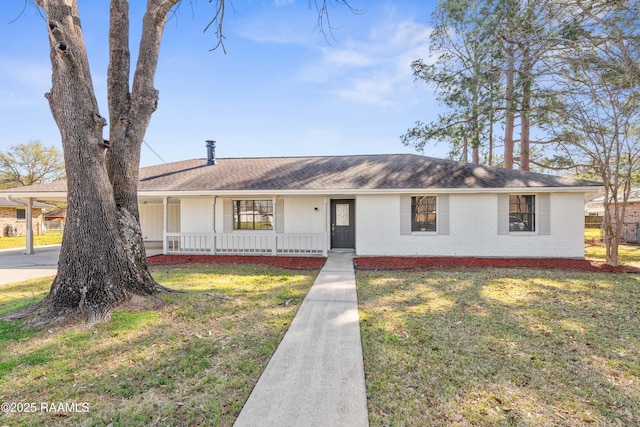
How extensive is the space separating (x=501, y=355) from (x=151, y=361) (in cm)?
423

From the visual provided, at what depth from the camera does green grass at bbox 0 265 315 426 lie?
244 centimetres

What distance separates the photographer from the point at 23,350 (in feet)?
11.4

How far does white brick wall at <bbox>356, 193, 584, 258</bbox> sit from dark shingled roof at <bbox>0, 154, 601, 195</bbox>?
2.06 feet

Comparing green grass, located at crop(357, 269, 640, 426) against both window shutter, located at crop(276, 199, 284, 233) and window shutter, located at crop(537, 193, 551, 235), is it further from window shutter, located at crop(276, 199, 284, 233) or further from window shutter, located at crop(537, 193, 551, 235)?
window shutter, located at crop(276, 199, 284, 233)

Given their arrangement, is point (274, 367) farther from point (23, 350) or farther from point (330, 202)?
point (330, 202)

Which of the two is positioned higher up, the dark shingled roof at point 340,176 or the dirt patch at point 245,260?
the dark shingled roof at point 340,176

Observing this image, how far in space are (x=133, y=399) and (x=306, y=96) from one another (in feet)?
49.5

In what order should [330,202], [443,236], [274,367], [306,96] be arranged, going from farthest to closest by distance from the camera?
1. [306,96]
2. [330,202]
3. [443,236]
4. [274,367]

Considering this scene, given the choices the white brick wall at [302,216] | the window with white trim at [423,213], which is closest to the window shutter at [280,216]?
the white brick wall at [302,216]

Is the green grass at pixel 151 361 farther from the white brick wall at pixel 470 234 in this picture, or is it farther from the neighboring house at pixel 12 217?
the neighboring house at pixel 12 217

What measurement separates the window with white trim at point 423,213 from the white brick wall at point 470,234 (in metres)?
0.36

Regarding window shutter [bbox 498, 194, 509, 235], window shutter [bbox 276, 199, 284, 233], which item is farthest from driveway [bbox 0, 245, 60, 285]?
window shutter [bbox 498, 194, 509, 235]

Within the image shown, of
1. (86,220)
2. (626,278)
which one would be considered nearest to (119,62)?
(86,220)

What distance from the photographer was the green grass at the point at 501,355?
250cm
